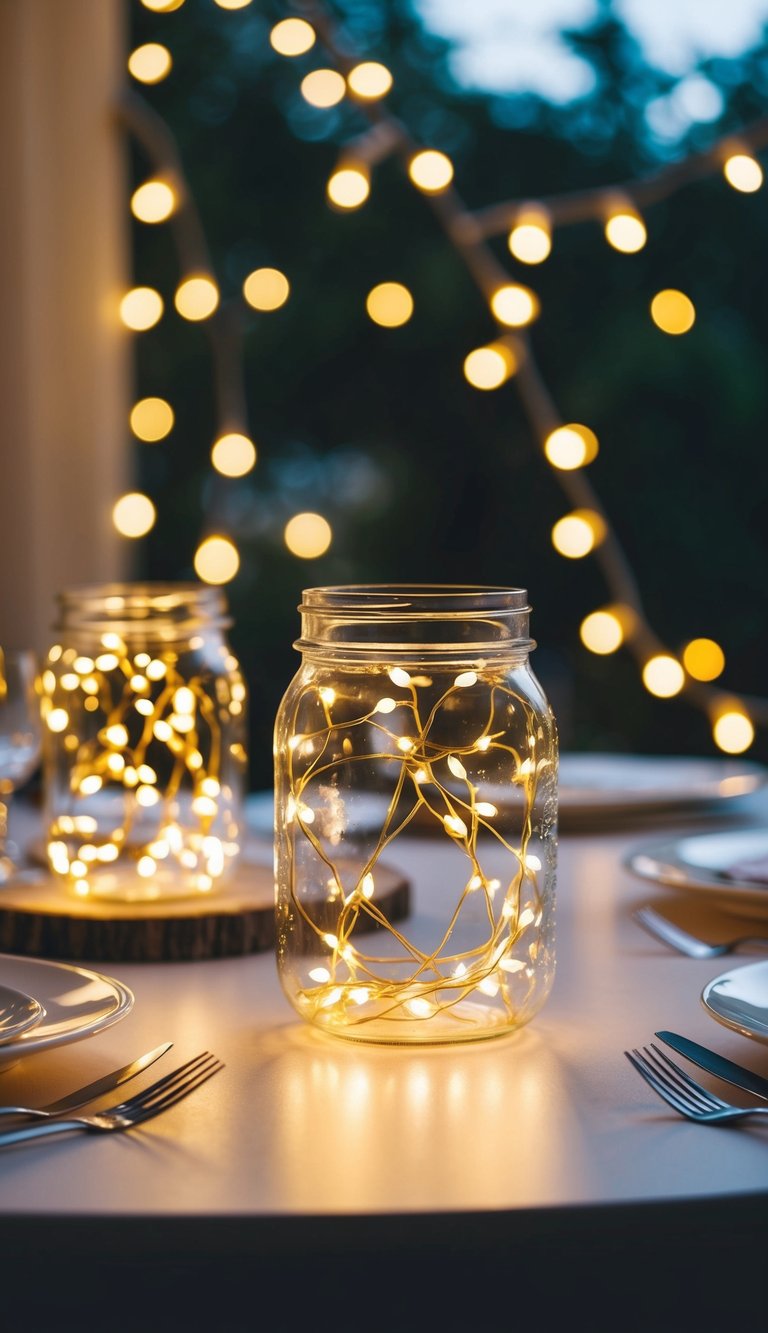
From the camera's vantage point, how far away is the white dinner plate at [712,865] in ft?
3.16

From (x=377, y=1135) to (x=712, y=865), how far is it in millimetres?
512

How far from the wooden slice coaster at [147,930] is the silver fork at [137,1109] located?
0.71 ft

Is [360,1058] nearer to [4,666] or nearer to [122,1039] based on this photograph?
[122,1039]

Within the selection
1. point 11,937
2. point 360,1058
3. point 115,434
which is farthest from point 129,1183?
point 115,434

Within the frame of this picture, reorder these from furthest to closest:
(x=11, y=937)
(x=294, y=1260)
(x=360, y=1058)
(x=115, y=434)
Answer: (x=115, y=434) → (x=11, y=937) → (x=360, y=1058) → (x=294, y=1260)

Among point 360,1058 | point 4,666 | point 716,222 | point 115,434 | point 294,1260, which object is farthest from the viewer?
point 716,222

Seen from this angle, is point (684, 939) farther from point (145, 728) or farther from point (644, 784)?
point (644, 784)

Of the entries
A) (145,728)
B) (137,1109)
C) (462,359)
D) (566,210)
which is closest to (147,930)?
(145,728)

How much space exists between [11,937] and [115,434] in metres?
1.10

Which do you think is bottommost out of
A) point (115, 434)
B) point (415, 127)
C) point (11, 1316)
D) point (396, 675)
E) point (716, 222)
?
point (11, 1316)

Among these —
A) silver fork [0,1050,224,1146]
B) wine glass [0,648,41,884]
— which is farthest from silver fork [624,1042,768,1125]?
wine glass [0,648,41,884]

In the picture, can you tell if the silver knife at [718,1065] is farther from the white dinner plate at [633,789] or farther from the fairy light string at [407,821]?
the white dinner plate at [633,789]

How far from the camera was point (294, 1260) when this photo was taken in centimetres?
52

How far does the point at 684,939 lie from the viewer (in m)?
0.95
